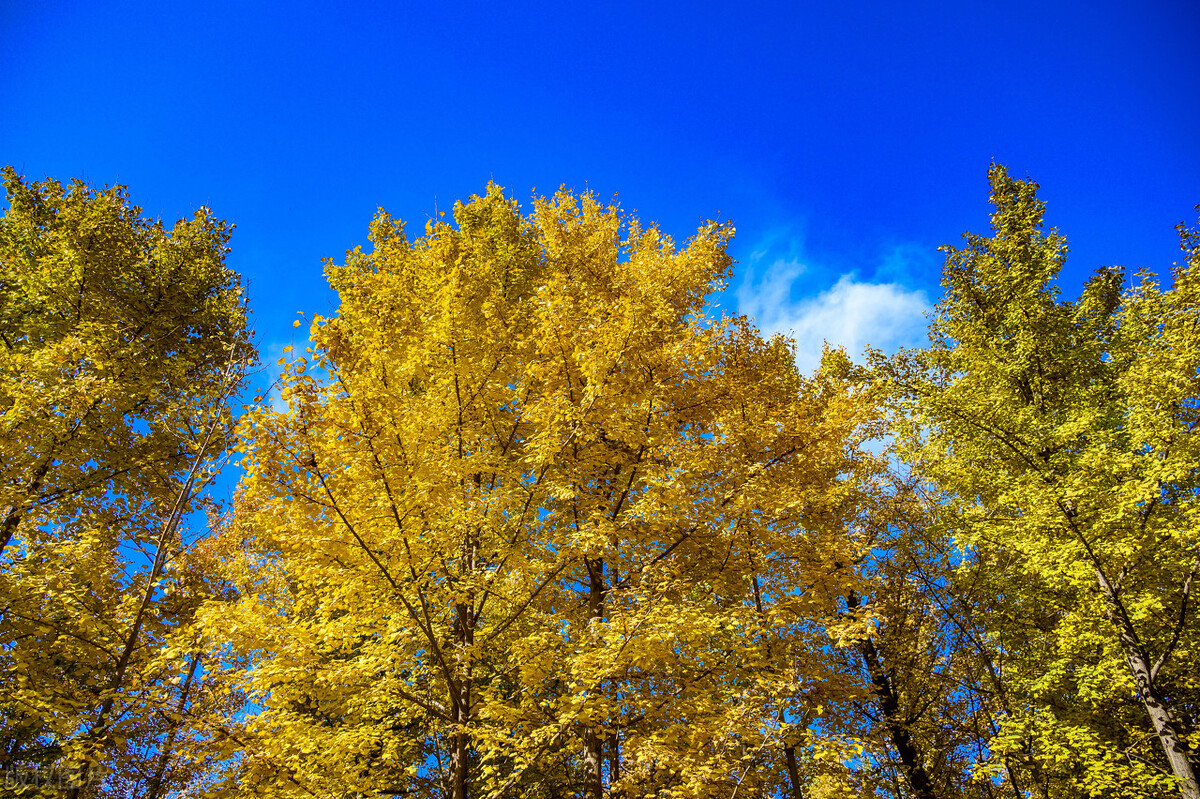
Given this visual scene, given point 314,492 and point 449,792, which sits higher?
point 314,492

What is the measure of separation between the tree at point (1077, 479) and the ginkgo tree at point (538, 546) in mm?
3183

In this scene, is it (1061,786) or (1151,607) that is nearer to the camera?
(1151,607)

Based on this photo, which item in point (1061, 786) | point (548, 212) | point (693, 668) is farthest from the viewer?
point (548, 212)

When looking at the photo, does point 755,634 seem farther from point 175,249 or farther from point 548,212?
point 175,249

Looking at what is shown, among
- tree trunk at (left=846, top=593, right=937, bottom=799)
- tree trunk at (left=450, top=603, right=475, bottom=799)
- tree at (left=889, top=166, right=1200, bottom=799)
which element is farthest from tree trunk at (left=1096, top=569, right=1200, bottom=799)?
tree trunk at (left=450, top=603, right=475, bottom=799)

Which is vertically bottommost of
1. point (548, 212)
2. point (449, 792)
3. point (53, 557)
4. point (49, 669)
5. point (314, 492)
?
point (449, 792)

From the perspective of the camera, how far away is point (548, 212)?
28.9 ft

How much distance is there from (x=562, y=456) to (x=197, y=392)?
187 inches

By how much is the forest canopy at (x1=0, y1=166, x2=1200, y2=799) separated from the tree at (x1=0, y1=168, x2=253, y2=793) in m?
0.07

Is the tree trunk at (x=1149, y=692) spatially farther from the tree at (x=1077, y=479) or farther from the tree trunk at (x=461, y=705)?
the tree trunk at (x=461, y=705)

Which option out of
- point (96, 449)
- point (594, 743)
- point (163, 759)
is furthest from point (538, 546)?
point (96, 449)

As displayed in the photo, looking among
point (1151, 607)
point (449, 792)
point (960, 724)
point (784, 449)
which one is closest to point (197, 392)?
point (449, 792)

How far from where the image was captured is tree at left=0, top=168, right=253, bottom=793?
515 cm

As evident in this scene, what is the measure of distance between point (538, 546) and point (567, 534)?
63 cm
